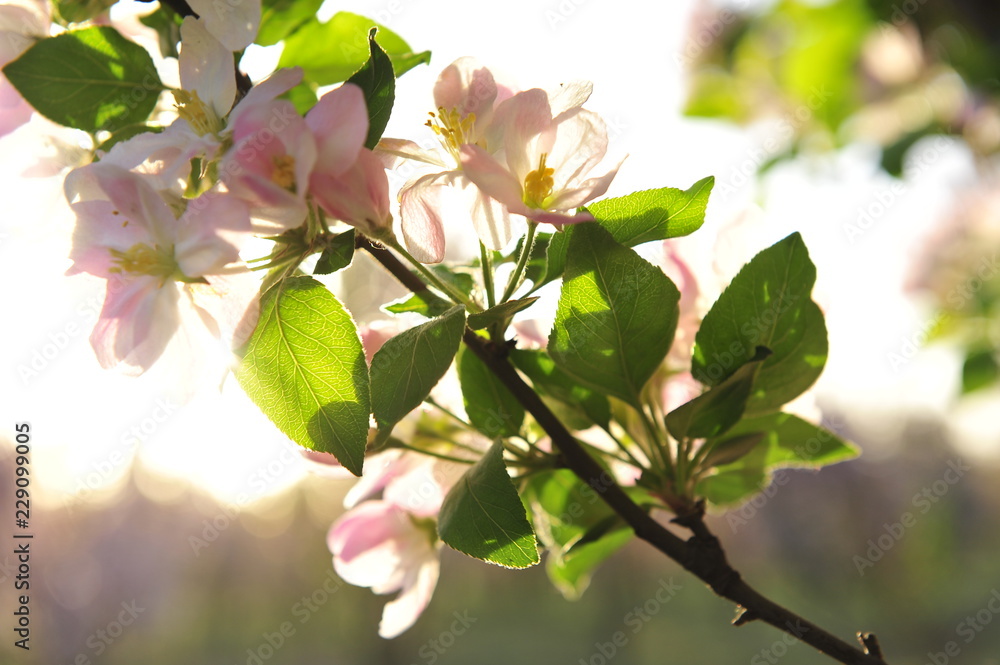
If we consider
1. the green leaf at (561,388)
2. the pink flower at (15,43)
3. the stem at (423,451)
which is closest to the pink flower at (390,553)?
the stem at (423,451)

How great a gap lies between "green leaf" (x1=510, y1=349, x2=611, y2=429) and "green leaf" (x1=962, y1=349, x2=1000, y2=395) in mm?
1533

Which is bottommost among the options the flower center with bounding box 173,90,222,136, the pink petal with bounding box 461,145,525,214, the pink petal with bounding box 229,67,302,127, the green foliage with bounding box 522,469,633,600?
the green foliage with bounding box 522,469,633,600

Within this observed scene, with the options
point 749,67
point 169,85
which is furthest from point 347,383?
point 749,67

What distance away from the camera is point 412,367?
18.0 inches

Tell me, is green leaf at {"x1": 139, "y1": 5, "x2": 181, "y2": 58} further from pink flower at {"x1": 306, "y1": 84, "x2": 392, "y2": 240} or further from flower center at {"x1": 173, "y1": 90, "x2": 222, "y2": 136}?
pink flower at {"x1": 306, "y1": 84, "x2": 392, "y2": 240}

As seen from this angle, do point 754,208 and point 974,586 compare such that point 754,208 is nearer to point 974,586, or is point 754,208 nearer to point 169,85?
point 169,85

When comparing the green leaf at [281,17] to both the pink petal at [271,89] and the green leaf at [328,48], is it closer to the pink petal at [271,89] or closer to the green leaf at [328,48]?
the green leaf at [328,48]

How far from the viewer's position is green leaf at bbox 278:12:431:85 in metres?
0.69

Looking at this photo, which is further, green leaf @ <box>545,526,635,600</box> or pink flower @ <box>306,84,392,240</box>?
green leaf @ <box>545,526,635,600</box>

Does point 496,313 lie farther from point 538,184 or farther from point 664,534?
point 664,534

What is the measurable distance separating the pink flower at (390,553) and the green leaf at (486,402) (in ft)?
0.56

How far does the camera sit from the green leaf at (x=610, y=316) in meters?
0.49

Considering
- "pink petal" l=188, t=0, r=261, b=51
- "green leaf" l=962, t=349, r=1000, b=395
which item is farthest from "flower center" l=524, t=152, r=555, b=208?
"green leaf" l=962, t=349, r=1000, b=395

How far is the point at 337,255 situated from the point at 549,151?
0.15 m
